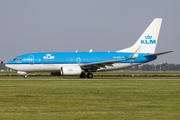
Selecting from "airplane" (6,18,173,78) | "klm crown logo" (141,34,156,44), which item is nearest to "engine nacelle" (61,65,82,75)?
"airplane" (6,18,173,78)

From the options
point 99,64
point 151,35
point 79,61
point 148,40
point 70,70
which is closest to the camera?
point 70,70

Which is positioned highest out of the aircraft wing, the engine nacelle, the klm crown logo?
the klm crown logo

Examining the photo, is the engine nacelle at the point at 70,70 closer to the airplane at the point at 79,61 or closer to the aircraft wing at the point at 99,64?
the airplane at the point at 79,61

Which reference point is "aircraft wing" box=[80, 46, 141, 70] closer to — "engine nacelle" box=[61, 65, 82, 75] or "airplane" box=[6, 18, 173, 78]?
"airplane" box=[6, 18, 173, 78]

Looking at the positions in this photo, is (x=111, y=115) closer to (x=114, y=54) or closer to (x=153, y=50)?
(x=114, y=54)

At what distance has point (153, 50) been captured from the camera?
45.8m

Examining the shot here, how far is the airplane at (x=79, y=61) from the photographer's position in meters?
40.2

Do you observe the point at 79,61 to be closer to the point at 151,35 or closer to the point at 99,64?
the point at 99,64

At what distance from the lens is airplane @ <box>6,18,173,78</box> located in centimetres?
4025

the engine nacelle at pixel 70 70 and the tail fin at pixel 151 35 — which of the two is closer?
the engine nacelle at pixel 70 70

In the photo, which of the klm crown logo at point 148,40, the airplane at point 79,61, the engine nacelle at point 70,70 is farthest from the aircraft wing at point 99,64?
the klm crown logo at point 148,40

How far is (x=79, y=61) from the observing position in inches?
1654

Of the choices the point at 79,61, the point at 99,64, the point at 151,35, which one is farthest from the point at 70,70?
the point at 151,35

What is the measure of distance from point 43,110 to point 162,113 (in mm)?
4785
